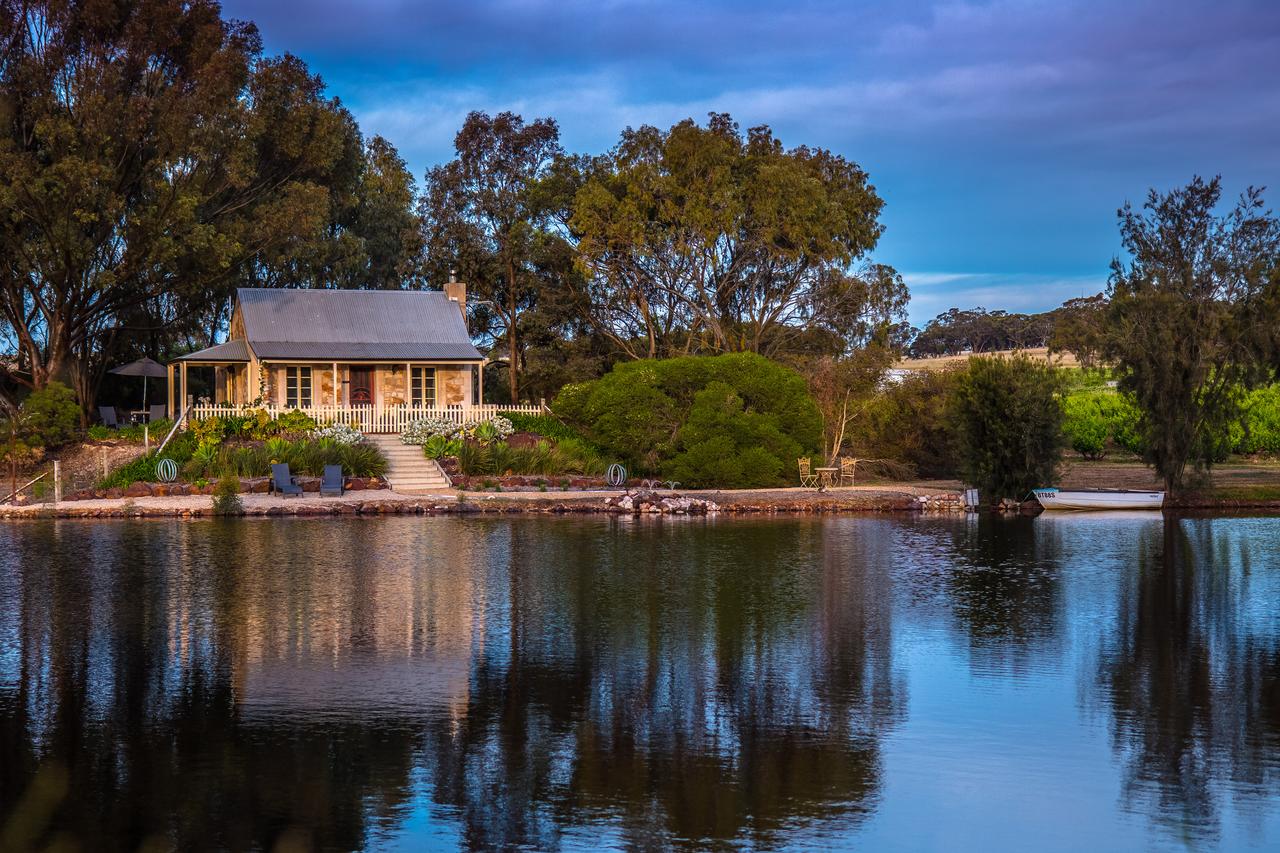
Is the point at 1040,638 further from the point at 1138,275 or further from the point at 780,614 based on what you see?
the point at 1138,275

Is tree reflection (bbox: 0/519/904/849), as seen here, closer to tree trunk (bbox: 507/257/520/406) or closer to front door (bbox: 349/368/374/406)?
front door (bbox: 349/368/374/406)

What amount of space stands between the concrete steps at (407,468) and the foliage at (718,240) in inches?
506

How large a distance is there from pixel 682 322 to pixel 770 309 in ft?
13.7

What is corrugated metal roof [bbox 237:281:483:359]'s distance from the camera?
43031 millimetres

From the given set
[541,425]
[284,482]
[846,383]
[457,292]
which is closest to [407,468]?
[284,482]

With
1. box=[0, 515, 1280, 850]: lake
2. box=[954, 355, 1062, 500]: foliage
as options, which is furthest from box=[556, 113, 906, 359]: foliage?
box=[0, 515, 1280, 850]: lake

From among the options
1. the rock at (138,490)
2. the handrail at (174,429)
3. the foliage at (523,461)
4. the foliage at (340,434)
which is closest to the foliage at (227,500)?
the rock at (138,490)

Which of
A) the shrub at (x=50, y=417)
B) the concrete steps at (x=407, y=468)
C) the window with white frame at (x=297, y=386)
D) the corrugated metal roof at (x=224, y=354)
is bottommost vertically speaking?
the concrete steps at (x=407, y=468)

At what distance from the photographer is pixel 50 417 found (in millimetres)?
36562

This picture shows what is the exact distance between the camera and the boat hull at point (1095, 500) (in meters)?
31.2

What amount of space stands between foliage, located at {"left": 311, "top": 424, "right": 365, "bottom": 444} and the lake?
16.4 metres

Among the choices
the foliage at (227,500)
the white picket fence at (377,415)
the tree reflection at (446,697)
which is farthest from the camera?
the white picket fence at (377,415)

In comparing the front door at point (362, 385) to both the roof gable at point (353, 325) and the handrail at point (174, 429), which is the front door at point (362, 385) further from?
the handrail at point (174, 429)

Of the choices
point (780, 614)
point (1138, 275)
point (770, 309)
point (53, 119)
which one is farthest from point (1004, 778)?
point (770, 309)
